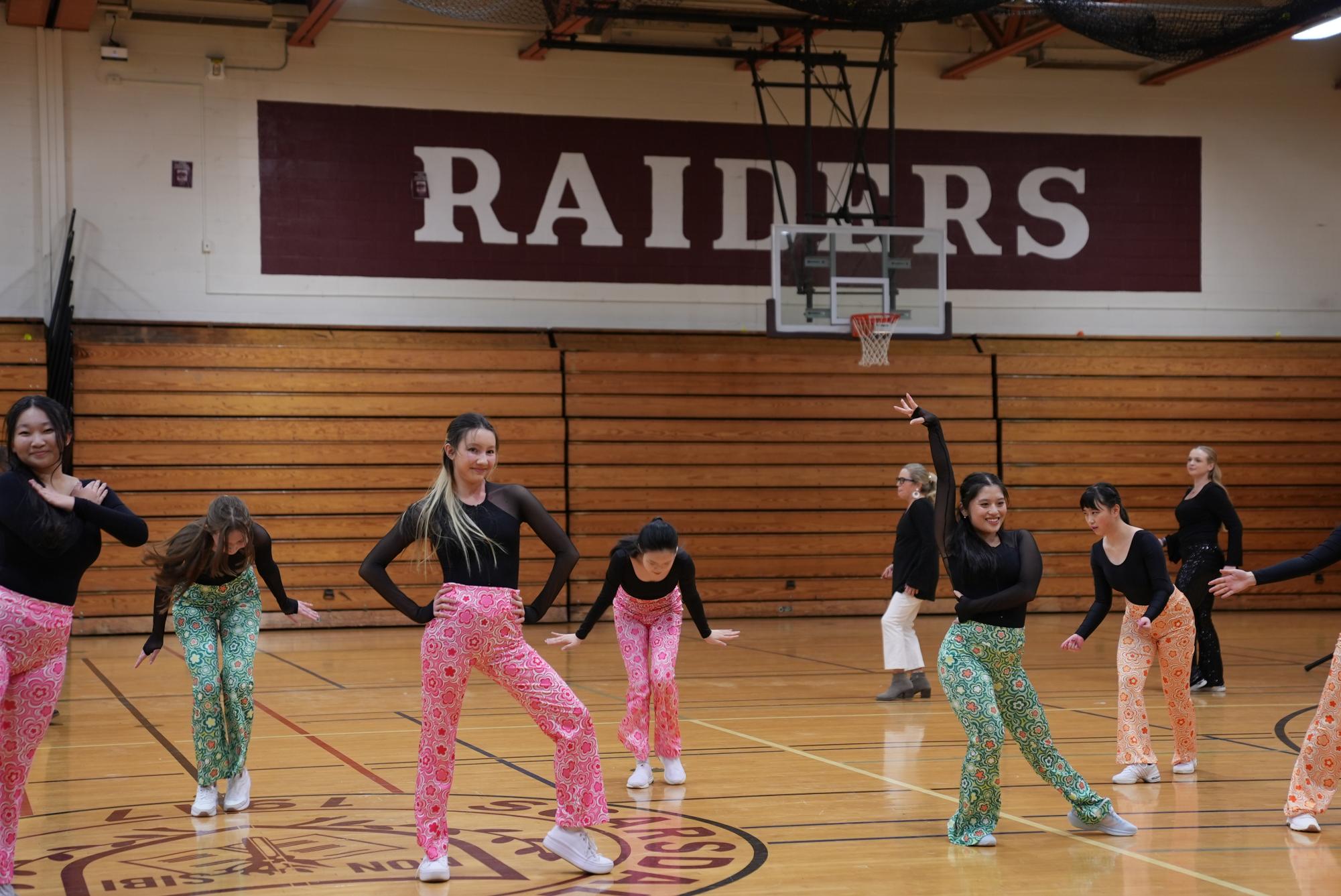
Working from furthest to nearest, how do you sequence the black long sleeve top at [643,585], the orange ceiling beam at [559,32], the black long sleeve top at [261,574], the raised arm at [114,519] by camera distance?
the orange ceiling beam at [559,32], the black long sleeve top at [643,585], the black long sleeve top at [261,574], the raised arm at [114,519]

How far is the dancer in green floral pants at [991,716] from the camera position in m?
5.89

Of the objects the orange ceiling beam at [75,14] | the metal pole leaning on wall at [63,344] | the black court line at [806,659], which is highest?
the orange ceiling beam at [75,14]

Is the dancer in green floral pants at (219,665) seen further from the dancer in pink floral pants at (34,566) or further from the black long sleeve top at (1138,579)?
the black long sleeve top at (1138,579)

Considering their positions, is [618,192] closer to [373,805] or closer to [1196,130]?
[1196,130]

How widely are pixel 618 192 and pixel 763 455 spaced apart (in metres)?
3.86

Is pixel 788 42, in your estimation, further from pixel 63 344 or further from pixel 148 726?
pixel 148 726

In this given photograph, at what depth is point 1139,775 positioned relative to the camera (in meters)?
7.48

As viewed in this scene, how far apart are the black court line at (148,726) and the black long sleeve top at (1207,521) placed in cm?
726

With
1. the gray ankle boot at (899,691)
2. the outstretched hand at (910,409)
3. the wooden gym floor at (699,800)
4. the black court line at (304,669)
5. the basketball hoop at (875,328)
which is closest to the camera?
the wooden gym floor at (699,800)

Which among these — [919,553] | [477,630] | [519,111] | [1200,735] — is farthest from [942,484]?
[519,111]

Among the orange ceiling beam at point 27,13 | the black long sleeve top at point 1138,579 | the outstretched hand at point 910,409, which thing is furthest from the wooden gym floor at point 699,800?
the orange ceiling beam at point 27,13

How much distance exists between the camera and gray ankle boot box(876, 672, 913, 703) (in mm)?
10812

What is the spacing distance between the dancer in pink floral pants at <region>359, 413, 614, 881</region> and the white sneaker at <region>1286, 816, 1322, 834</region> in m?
3.08

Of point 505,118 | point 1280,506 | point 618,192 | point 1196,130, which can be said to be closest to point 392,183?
point 505,118
